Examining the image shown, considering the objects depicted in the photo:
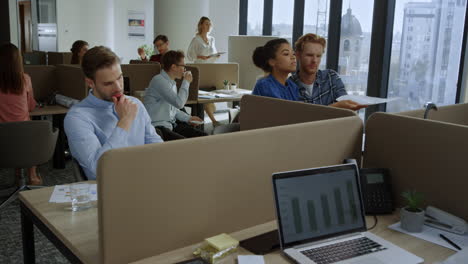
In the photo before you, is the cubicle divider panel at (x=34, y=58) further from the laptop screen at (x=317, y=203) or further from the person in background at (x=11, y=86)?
the laptop screen at (x=317, y=203)

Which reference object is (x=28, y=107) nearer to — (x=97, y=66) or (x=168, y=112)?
(x=168, y=112)

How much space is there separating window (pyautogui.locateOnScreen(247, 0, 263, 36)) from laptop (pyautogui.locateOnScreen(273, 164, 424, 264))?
644 cm

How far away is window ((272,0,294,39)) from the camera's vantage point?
7008mm

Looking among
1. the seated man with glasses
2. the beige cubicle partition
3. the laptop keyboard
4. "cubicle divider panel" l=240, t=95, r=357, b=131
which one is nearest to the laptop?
the laptop keyboard

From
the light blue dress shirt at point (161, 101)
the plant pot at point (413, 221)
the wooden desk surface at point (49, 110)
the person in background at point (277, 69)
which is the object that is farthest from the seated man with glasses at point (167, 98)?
the plant pot at point (413, 221)

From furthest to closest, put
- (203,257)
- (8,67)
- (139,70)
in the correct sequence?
(139,70)
(8,67)
(203,257)

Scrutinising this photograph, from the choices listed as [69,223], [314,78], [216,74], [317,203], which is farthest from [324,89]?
[216,74]

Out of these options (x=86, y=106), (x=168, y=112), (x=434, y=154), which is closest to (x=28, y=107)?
(x=168, y=112)

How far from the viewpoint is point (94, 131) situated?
6.95 ft

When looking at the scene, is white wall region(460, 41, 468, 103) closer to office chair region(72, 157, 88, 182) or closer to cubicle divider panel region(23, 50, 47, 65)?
office chair region(72, 157, 88, 182)

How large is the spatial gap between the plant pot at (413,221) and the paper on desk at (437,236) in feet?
0.05

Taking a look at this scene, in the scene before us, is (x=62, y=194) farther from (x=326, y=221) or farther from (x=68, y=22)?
(x=68, y=22)

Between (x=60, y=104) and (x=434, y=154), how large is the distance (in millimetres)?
3787

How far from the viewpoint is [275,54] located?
9.45 feet
